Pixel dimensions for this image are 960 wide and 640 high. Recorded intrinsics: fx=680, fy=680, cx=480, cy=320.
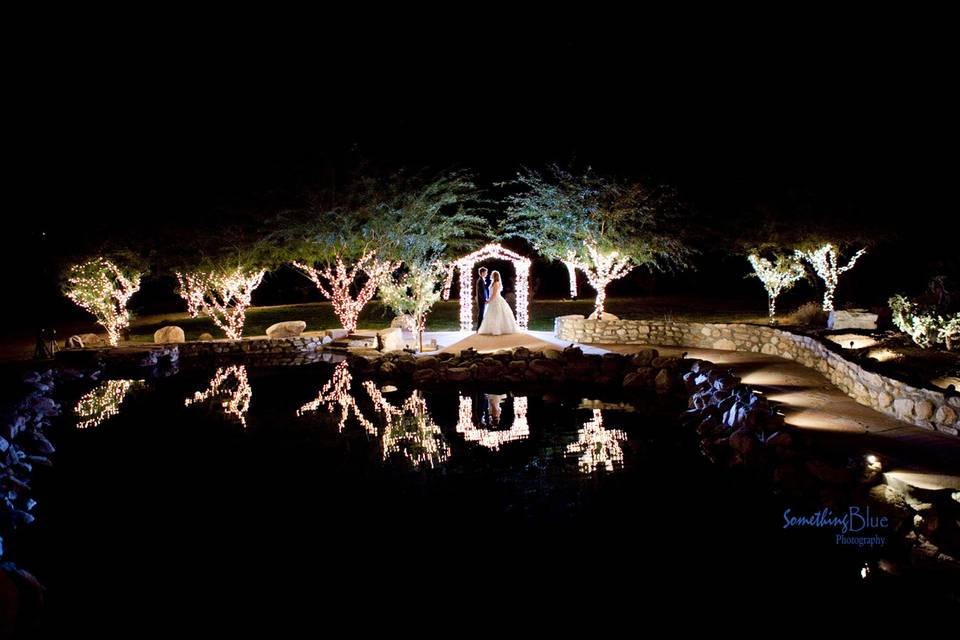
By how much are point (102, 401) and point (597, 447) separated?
9.80 meters

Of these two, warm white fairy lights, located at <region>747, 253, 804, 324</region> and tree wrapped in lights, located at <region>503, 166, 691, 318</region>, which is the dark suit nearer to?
tree wrapped in lights, located at <region>503, 166, 691, 318</region>

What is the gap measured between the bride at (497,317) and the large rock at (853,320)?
27.7 ft

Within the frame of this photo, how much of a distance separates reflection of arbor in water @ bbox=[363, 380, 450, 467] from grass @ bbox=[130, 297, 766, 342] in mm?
9780

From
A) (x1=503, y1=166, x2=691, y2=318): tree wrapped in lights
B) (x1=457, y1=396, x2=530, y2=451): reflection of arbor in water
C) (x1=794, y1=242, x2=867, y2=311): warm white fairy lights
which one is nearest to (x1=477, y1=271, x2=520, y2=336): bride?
(x1=503, y1=166, x2=691, y2=318): tree wrapped in lights

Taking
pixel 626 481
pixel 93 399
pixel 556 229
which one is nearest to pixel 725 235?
pixel 556 229

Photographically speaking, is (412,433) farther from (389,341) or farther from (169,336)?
(169,336)

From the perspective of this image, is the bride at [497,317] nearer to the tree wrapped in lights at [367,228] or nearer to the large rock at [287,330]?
the tree wrapped in lights at [367,228]

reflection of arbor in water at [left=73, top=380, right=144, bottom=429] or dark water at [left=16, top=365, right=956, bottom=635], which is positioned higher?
reflection of arbor in water at [left=73, top=380, right=144, bottom=429]

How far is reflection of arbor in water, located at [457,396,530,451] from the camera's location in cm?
984

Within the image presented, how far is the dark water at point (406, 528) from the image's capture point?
555 cm

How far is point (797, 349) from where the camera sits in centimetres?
1396

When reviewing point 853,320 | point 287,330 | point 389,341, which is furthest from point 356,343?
point 853,320

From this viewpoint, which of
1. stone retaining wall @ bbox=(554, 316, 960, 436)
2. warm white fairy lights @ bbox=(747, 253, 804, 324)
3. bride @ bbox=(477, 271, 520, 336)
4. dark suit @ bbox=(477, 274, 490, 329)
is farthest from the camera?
warm white fairy lights @ bbox=(747, 253, 804, 324)

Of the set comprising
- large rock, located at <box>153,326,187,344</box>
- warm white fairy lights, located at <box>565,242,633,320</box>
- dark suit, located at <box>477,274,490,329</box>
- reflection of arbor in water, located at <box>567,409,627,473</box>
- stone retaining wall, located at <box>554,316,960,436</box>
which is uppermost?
warm white fairy lights, located at <box>565,242,633,320</box>
